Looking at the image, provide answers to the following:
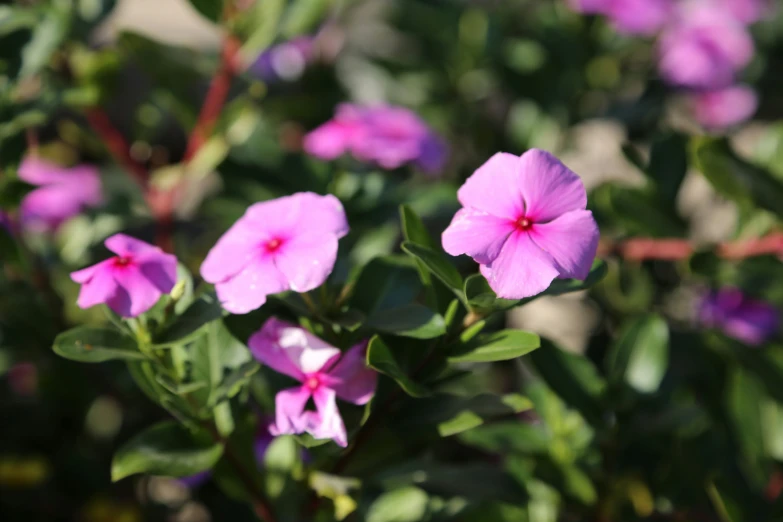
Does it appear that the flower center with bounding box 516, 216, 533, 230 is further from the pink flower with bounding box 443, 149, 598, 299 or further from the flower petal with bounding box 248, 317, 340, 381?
the flower petal with bounding box 248, 317, 340, 381

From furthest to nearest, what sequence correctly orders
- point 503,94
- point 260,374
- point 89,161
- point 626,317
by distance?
point 89,161, point 503,94, point 626,317, point 260,374

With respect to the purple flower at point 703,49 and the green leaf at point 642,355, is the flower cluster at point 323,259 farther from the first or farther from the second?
the purple flower at point 703,49

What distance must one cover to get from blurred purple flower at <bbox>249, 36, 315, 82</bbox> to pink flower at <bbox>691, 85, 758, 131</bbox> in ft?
2.64

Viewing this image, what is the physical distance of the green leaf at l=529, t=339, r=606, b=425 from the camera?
0.81 m

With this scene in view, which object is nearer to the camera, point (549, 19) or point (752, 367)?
point (752, 367)

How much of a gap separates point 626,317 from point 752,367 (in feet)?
1.24

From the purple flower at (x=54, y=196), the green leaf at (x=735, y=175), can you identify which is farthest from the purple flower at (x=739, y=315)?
the purple flower at (x=54, y=196)

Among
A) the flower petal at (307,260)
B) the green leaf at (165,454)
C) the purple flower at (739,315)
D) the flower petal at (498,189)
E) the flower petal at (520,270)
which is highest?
the flower petal at (498,189)

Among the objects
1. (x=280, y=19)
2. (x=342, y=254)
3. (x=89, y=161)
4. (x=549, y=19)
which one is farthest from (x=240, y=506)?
(x=89, y=161)

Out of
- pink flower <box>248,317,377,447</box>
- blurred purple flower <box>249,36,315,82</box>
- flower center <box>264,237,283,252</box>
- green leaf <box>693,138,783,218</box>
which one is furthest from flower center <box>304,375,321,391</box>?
blurred purple flower <box>249,36,315,82</box>

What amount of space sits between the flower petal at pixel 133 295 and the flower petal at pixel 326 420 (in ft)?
0.47

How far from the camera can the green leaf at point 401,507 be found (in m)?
0.75

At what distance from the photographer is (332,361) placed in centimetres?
62

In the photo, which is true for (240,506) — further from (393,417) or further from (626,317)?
(626,317)
